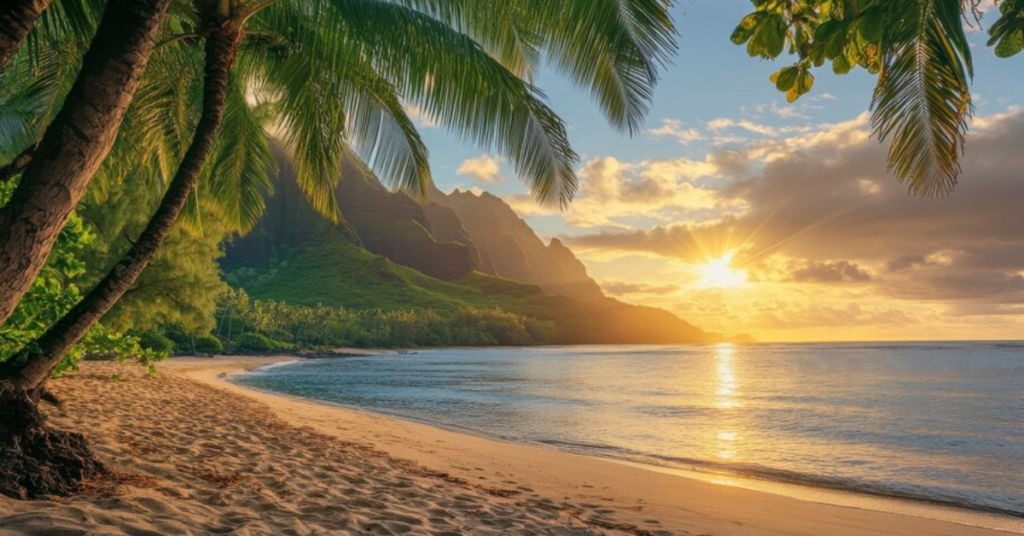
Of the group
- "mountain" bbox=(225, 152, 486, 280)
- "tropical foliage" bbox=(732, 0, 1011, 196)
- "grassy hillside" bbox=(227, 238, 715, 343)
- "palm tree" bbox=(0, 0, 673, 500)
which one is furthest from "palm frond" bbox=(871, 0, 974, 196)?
"mountain" bbox=(225, 152, 486, 280)

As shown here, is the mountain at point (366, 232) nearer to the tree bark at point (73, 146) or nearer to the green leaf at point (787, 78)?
the tree bark at point (73, 146)

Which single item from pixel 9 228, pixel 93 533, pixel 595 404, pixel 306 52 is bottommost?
pixel 595 404

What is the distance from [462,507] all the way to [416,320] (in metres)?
128

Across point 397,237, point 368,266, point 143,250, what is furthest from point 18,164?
point 397,237

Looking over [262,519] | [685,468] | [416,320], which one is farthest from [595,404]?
[416,320]

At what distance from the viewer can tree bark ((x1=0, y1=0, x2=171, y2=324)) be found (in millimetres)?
3121

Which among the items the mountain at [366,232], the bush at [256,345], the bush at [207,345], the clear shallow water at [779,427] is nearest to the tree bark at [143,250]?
the clear shallow water at [779,427]

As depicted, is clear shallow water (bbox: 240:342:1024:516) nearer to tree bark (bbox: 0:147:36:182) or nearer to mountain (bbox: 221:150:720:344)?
tree bark (bbox: 0:147:36:182)

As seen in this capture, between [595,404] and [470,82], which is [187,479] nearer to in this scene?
[470,82]

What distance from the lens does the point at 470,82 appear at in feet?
23.1

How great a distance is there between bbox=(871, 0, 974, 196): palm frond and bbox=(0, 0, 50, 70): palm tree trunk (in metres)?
4.27

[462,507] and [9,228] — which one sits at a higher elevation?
[9,228]

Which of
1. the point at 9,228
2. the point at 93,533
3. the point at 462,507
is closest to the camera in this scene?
the point at 9,228

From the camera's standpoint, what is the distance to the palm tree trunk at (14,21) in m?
2.84
